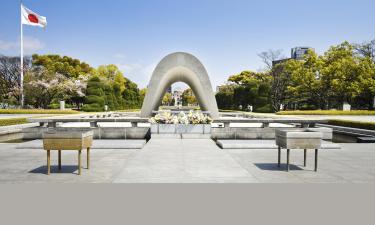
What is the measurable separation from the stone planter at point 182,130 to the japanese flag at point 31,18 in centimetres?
3400

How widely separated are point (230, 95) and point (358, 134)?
155 ft

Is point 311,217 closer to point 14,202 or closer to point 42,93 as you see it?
point 14,202

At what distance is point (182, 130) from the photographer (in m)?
13.9

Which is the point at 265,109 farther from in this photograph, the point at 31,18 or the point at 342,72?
the point at 31,18

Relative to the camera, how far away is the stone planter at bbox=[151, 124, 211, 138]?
13.6 meters

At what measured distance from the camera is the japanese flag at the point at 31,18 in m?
38.9

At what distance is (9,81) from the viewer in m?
52.1

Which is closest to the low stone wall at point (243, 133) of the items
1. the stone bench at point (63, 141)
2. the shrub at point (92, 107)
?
the stone bench at point (63, 141)

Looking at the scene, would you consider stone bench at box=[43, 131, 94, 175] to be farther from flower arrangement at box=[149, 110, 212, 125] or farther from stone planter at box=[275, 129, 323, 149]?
flower arrangement at box=[149, 110, 212, 125]

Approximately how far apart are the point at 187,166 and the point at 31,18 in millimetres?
40409

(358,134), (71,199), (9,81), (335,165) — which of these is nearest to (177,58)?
(358,134)

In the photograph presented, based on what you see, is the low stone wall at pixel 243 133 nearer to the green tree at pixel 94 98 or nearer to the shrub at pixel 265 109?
the shrub at pixel 265 109

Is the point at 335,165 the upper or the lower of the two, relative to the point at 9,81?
lower

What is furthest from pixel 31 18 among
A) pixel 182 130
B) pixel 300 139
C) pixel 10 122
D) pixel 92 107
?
pixel 300 139
